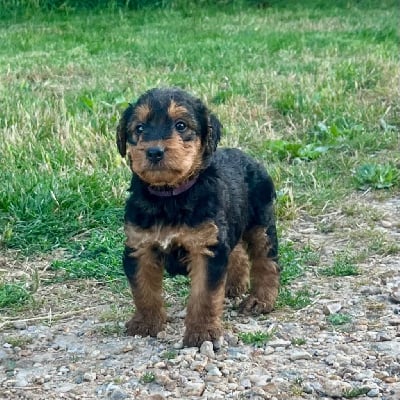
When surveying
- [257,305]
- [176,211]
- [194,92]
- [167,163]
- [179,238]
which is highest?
[167,163]

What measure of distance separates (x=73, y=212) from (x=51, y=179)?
52 centimetres

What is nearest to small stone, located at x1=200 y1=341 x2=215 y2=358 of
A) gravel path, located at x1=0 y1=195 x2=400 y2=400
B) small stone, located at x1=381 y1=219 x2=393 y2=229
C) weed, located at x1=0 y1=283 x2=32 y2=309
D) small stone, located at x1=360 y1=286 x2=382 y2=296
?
gravel path, located at x1=0 y1=195 x2=400 y2=400

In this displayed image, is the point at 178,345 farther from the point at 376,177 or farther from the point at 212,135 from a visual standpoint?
the point at 376,177

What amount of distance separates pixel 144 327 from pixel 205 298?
1.54 ft

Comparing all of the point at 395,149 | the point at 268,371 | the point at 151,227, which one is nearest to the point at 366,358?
the point at 268,371

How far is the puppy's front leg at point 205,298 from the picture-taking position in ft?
18.0

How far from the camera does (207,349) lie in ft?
17.9

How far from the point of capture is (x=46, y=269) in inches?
273

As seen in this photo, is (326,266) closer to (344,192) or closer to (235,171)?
(235,171)

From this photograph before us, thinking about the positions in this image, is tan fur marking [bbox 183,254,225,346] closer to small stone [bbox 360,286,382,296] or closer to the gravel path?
the gravel path

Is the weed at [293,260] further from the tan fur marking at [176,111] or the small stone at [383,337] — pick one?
the tan fur marking at [176,111]

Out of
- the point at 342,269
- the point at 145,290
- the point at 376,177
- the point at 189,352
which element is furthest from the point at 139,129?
the point at 376,177

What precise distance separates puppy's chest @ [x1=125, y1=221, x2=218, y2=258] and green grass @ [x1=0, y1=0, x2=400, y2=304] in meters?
1.05

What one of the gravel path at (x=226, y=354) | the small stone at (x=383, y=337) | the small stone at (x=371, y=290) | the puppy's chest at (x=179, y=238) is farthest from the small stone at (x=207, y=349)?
the small stone at (x=371, y=290)
